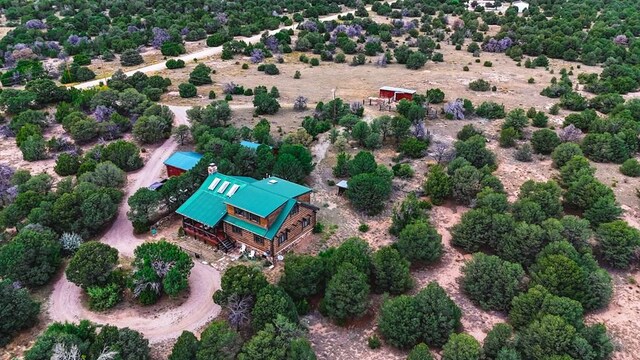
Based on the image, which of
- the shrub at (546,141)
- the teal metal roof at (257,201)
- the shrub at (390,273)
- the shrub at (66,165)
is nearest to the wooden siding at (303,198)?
the teal metal roof at (257,201)

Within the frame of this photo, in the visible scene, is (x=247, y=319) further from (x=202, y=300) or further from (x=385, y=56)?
A: (x=385, y=56)

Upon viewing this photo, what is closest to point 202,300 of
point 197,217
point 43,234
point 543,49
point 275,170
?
point 197,217

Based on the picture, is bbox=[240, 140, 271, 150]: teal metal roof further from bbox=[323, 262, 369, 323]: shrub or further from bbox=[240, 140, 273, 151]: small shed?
bbox=[323, 262, 369, 323]: shrub

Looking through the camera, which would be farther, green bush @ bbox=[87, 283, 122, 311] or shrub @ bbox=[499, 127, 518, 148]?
shrub @ bbox=[499, 127, 518, 148]

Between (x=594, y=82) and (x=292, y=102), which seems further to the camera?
(x=594, y=82)

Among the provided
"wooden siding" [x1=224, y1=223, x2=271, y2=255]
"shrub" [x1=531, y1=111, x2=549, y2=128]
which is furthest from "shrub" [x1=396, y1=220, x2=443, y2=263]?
"shrub" [x1=531, y1=111, x2=549, y2=128]
